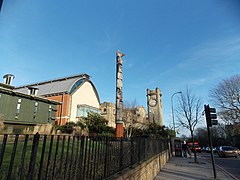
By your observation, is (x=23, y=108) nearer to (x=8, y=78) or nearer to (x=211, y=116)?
(x=8, y=78)

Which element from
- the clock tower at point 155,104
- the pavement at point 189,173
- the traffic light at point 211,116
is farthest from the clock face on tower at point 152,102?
the traffic light at point 211,116

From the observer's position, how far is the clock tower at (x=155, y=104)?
66250 millimetres

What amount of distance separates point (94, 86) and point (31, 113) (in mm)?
16257

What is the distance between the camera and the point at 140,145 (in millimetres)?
6836

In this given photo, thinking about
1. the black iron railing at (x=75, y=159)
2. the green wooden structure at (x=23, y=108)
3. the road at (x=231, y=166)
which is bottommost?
the road at (x=231, y=166)

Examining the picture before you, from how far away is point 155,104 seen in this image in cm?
6856

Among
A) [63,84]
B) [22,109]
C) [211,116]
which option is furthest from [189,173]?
[63,84]

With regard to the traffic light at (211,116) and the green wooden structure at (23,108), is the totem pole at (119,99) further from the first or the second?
the green wooden structure at (23,108)

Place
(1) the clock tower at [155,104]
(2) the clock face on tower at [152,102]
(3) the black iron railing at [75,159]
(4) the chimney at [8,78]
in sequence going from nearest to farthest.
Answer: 1. (3) the black iron railing at [75,159]
2. (4) the chimney at [8,78]
3. (1) the clock tower at [155,104]
4. (2) the clock face on tower at [152,102]

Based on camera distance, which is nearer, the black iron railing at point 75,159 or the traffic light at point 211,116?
the black iron railing at point 75,159

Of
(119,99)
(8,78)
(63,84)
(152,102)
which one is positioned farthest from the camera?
(152,102)

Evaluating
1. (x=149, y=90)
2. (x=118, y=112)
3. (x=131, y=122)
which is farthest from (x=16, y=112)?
(x=149, y=90)

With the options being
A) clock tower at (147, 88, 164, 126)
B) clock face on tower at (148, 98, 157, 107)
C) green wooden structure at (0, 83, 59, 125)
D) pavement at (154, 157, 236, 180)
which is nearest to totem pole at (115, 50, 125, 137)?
pavement at (154, 157, 236, 180)

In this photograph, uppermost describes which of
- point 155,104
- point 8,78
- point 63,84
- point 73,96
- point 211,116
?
point 155,104
